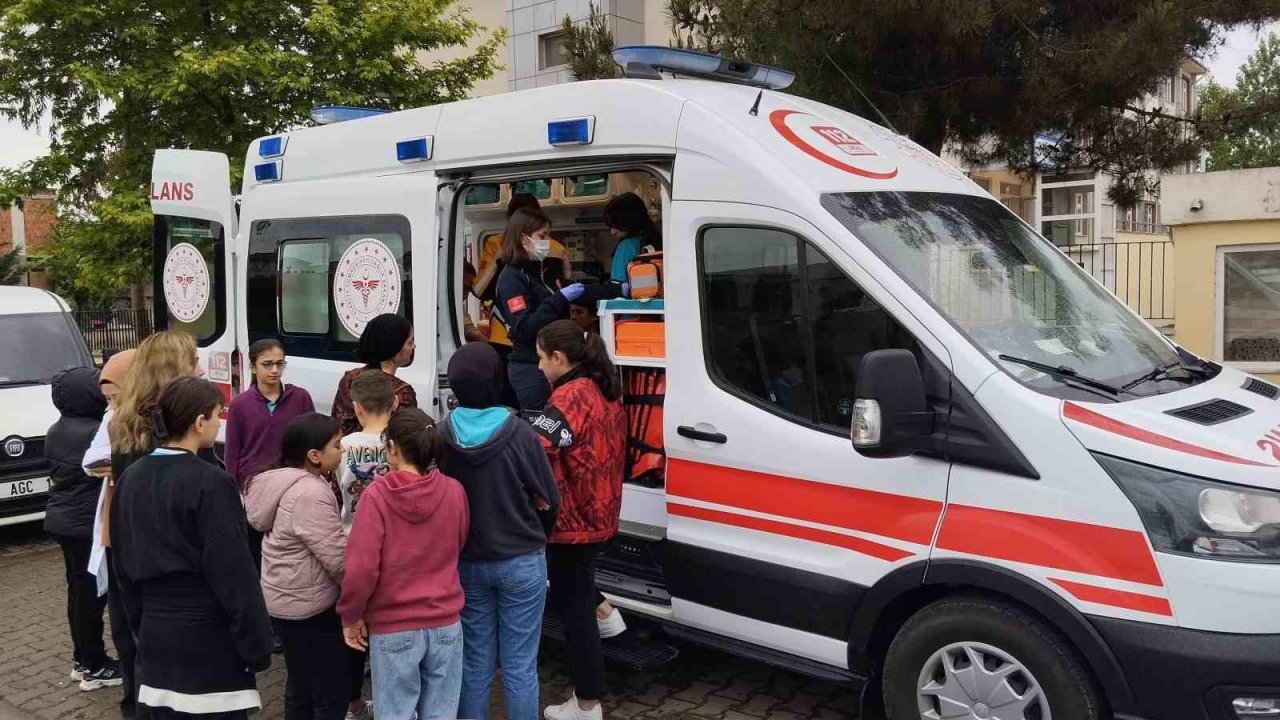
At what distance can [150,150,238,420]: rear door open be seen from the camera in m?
6.85

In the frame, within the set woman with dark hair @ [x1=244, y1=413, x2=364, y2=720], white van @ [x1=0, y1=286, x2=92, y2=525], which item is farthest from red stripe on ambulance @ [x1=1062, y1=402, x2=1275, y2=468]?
white van @ [x1=0, y1=286, x2=92, y2=525]

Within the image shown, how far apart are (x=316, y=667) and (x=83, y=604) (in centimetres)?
192

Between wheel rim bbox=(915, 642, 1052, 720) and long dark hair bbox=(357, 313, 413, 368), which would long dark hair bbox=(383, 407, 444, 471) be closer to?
long dark hair bbox=(357, 313, 413, 368)

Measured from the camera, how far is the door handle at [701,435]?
416 centimetres

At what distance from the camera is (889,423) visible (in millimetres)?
3422

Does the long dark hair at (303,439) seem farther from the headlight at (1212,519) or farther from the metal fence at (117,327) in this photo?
the metal fence at (117,327)

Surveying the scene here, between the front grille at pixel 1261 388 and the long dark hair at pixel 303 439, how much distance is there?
3562mm

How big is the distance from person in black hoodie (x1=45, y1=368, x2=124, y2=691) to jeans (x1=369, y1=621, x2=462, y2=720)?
209 cm

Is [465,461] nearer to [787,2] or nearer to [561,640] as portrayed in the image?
[561,640]

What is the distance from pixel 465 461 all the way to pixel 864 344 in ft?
5.00

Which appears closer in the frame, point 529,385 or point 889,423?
point 889,423

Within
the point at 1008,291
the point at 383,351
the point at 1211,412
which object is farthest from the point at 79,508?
the point at 1211,412

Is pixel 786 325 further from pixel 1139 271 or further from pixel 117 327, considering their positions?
pixel 117 327

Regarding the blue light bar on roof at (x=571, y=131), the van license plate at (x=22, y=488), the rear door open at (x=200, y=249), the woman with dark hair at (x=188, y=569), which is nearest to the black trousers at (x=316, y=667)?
the woman with dark hair at (x=188, y=569)
